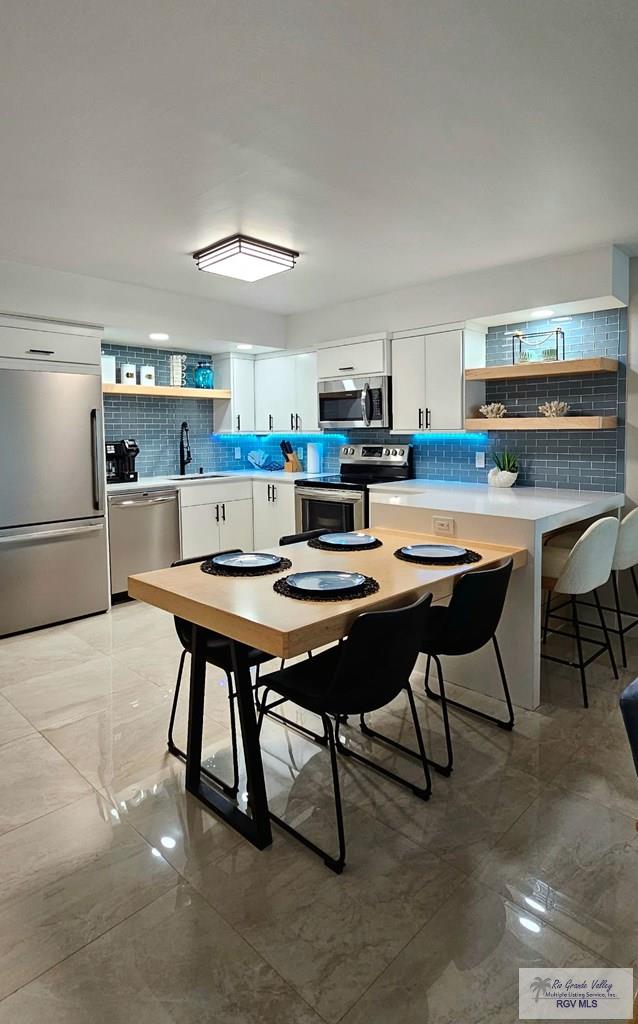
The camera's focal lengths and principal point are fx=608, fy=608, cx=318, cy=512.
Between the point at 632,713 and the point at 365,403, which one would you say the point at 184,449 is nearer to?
the point at 365,403

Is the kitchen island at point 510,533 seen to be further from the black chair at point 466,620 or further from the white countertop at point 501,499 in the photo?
the black chair at point 466,620

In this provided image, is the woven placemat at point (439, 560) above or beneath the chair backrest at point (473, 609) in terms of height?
above

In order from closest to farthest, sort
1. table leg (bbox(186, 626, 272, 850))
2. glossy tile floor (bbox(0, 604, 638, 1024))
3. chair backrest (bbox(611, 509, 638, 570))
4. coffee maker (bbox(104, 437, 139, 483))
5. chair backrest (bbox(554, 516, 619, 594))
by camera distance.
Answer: glossy tile floor (bbox(0, 604, 638, 1024)), table leg (bbox(186, 626, 272, 850)), chair backrest (bbox(554, 516, 619, 594)), chair backrest (bbox(611, 509, 638, 570)), coffee maker (bbox(104, 437, 139, 483))

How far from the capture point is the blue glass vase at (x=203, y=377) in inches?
234

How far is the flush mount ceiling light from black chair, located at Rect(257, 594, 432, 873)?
234 centimetres

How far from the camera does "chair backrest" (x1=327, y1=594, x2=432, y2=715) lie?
73.2 inches

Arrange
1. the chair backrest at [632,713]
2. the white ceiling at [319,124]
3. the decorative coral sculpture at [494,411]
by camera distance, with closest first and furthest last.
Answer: the chair backrest at [632,713]
the white ceiling at [319,124]
the decorative coral sculpture at [494,411]

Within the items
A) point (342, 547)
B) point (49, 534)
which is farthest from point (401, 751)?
point (49, 534)

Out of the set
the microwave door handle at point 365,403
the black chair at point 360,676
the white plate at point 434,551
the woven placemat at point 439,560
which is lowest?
the black chair at point 360,676

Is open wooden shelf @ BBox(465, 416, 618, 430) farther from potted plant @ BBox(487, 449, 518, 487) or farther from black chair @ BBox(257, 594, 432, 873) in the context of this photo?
black chair @ BBox(257, 594, 432, 873)

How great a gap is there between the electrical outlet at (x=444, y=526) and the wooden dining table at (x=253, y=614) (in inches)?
17.8

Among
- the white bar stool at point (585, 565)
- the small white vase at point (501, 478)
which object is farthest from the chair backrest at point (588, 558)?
Result: the small white vase at point (501, 478)

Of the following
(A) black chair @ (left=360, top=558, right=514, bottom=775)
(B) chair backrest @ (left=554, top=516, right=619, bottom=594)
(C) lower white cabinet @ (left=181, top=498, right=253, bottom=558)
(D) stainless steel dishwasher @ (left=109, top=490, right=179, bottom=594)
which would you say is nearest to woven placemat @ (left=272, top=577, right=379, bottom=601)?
(A) black chair @ (left=360, top=558, right=514, bottom=775)

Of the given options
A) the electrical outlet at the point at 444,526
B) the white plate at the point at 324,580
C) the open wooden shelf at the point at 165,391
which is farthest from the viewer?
the open wooden shelf at the point at 165,391
